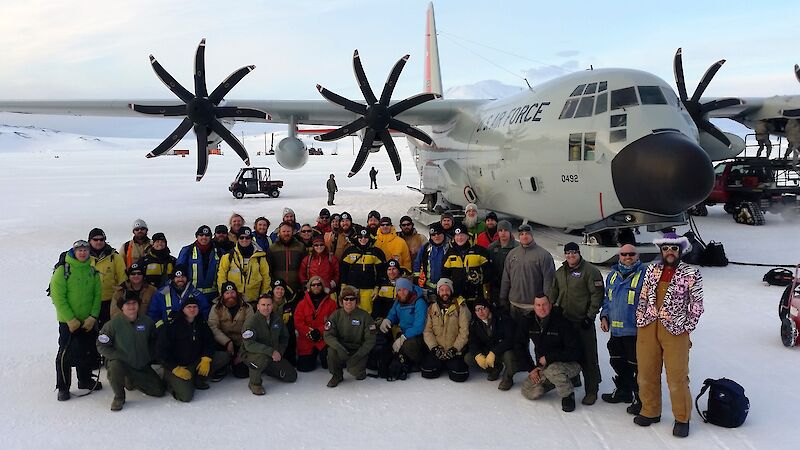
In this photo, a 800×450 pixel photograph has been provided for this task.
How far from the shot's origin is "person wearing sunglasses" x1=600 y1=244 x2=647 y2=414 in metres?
5.22

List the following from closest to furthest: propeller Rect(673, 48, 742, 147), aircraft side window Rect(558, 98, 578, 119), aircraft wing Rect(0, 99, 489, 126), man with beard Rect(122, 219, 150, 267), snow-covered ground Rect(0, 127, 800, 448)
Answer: snow-covered ground Rect(0, 127, 800, 448) → man with beard Rect(122, 219, 150, 267) → aircraft side window Rect(558, 98, 578, 119) → aircraft wing Rect(0, 99, 489, 126) → propeller Rect(673, 48, 742, 147)

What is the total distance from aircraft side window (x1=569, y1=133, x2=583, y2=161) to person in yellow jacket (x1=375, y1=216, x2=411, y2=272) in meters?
4.18

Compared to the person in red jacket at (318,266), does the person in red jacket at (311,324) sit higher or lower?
lower

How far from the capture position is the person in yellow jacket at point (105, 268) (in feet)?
20.9

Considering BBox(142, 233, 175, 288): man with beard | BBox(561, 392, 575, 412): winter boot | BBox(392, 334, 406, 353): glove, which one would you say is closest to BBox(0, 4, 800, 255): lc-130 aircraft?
BBox(561, 392, 575, 412): winter boot

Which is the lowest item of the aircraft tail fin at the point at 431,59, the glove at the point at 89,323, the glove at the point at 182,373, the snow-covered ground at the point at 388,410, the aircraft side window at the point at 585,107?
the snow-covered ground at the point at 388,410

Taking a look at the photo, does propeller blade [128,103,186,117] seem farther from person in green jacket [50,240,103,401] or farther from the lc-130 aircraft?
person in green jacket [50,240,103,401]

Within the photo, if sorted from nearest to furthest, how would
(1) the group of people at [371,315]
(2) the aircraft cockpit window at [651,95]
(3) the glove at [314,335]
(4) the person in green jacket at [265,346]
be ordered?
(1) the group of people at [371,315]
(4) the person in green jacket at [265,346]
(3) the glove at [314,335]
(2) the aircraft cockpit window at [651,95]

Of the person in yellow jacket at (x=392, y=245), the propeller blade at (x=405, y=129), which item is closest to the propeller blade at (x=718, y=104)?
the propeller blade at (x=405, y=129)

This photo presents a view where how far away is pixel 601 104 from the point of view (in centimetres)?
1033

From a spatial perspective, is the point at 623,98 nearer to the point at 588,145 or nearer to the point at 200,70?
the point at 588,145

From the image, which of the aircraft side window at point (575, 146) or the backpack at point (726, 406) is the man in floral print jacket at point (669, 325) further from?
the aircraft side window at point (575, 146)

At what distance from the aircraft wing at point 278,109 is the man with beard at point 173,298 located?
28.6ft

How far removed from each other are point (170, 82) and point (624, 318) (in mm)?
11572
